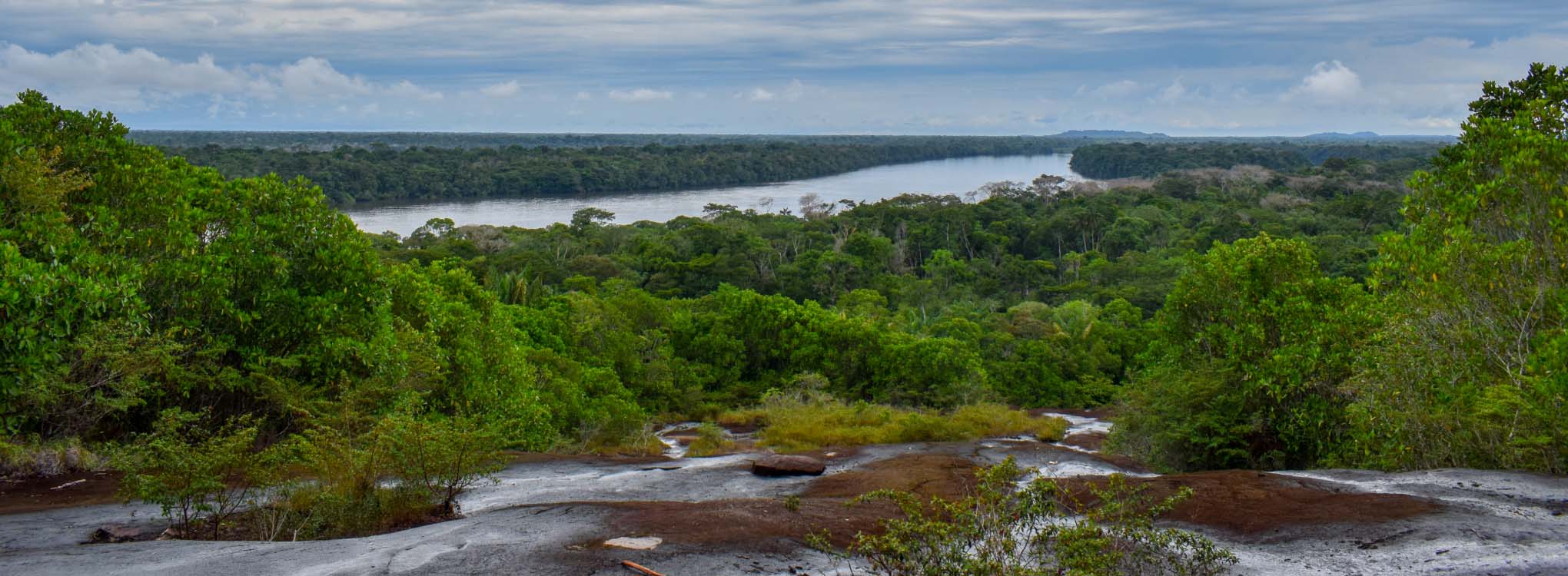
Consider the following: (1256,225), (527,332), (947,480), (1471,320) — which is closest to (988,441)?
(947,480)

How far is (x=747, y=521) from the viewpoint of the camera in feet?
25.5

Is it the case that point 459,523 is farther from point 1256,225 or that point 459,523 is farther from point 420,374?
point 1256,225

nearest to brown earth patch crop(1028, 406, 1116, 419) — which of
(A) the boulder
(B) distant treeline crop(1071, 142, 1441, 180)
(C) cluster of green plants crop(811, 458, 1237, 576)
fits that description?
(A) the boulder

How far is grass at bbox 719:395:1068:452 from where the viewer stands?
19.0 m

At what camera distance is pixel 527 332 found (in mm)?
23062

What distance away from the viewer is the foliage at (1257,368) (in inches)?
521

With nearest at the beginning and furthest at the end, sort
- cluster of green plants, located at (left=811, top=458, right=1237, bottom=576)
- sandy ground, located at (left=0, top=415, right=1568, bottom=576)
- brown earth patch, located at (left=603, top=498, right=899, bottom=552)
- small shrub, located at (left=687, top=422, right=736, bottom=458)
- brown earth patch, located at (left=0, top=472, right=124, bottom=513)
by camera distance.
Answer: cluster of green plants, located at (left=811, top=458, right=1237, bottom=576) < sandy ground, located at (left=0, top=415, right=1568, bottom=576) < brown earth patch, located at (left=603, top=498, right=899, bottom=552) < brown earth patch, located at (left=0, top=472, right=124, bottom=513) < small shrub, located at (left=687, top=422, right=736, bottom=458)

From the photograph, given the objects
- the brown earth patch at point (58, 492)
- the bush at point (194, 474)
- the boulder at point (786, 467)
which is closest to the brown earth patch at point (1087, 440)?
the boulder at point (786, 467)

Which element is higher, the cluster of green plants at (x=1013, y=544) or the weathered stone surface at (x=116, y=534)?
the cluster of green plants at (x=1013, y=544)

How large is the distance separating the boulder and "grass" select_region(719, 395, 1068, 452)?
442 centimetres

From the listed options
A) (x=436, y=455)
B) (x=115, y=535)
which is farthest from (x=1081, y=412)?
(x=115, y=535)

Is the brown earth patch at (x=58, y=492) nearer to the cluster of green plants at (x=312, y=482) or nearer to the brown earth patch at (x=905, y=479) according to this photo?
the cluster of green plants at (x=312, y=482)

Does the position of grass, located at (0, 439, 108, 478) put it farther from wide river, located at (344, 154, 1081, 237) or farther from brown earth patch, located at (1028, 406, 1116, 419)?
wide river, located at (344, 154, 1081, 237)

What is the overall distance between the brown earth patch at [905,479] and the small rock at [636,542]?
3.05 metres
